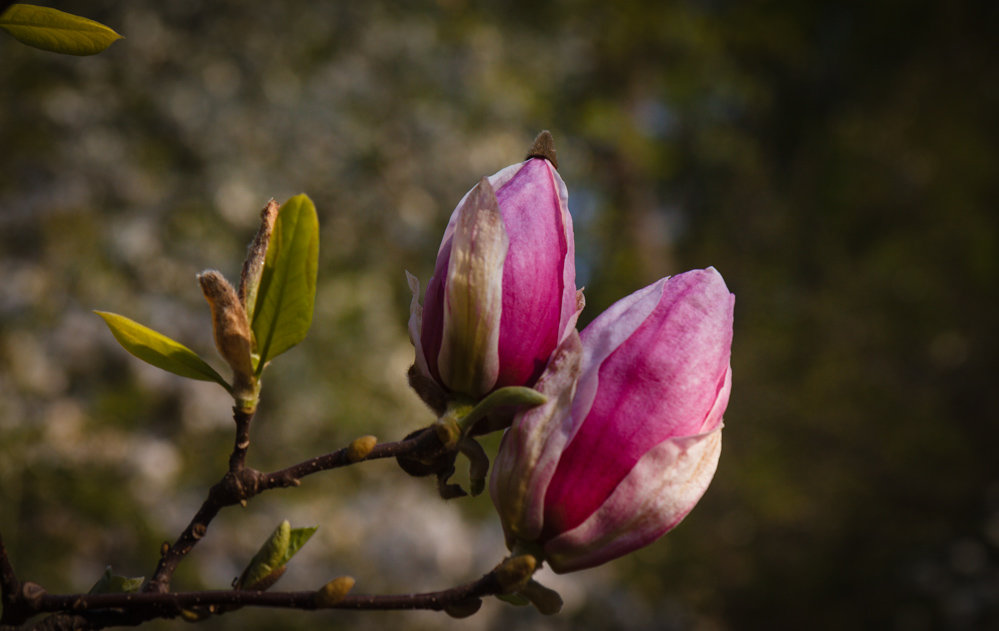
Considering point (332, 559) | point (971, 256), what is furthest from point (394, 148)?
point (971, 256)

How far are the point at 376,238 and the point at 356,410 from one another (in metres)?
0.52

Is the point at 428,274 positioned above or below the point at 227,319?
above

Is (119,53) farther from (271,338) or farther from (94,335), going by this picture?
(271,338)

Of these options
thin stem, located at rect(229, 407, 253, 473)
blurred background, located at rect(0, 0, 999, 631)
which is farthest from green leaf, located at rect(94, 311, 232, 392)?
blurred background, located at rect(0, 0, 999, 631)

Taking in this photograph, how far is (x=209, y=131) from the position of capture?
7.16 feet

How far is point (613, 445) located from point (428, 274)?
7.29 ft

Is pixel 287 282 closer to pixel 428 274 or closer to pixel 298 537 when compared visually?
pixel 298 537

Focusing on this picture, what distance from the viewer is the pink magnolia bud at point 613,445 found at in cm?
31

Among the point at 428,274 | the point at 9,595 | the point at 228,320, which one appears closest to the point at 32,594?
the point at 9,595

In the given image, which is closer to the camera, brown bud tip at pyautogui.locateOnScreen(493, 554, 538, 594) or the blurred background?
brown bud tip at pyautogui.locateOnScreen(493, 554, 538, 594)

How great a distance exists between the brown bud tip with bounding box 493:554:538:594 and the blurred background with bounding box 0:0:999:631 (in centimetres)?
88

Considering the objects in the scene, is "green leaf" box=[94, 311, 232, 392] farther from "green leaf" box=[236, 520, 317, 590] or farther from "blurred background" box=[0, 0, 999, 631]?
"blurred background" box=[0, 0, 999, 631]

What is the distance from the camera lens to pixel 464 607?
306 millimetres

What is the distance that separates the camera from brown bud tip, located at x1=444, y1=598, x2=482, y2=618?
302 mm
